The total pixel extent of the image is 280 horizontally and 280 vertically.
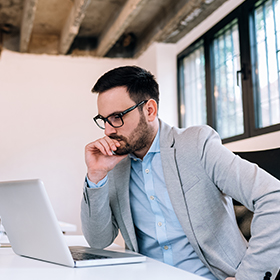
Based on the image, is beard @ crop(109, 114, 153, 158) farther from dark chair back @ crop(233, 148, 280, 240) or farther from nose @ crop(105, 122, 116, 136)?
dark chair back @ crop(233, 148, 280, 240)

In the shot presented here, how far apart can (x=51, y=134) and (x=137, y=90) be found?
10.6 feet

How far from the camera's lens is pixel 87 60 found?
4.82 meters

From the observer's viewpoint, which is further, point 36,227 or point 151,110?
point 151,110

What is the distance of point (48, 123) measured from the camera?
15.0 feet

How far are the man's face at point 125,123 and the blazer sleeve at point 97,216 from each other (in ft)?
0.64

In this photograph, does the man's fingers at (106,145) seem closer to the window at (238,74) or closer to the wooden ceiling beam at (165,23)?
the window at (238,74)

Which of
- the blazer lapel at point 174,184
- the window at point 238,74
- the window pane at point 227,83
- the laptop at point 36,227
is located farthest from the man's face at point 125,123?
the window pane at point 227,83

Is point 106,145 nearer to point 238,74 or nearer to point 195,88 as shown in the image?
point 238,74

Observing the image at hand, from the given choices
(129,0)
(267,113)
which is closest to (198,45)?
(129,0)

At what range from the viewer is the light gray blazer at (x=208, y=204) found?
41.6 inches

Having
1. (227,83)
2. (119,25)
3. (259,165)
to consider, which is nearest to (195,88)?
(227,83)

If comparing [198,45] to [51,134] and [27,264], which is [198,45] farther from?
[27,264]

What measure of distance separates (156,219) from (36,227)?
0.50 m

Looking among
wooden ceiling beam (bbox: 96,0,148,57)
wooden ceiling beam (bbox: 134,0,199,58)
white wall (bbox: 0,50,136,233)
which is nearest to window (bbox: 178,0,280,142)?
wooden ceiling beam (bbox: 134,0,199,58)
